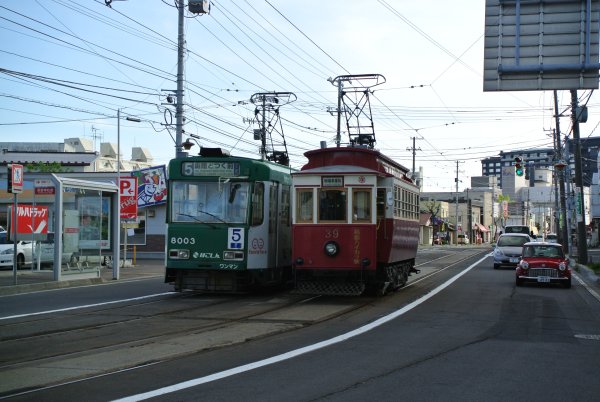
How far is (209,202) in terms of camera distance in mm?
17297

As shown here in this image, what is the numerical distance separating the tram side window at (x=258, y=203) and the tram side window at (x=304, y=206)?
0.97 meters

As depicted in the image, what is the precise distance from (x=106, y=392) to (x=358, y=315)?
25.9 feet

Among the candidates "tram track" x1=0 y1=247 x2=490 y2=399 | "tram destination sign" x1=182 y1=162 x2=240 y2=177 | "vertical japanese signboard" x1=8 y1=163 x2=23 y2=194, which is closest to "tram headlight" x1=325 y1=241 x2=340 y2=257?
"tram track" x1=0 y1=247 x2=490 y2=399

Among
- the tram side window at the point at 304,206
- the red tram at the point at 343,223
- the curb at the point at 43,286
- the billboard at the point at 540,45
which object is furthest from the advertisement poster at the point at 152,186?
the billboard at the point at 540,45

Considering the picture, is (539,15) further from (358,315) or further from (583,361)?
(583,361)

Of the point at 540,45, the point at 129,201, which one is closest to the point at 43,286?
the point at 129,201

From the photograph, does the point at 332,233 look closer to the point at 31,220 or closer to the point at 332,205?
the point at 332,205

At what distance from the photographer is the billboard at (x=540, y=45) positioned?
17.0 metres

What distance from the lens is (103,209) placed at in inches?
941

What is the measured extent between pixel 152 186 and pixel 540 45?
30.0m

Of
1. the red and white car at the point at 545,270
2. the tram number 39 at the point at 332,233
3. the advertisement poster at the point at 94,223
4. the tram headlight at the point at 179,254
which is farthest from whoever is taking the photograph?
the advertisement poster at the point at 94,223

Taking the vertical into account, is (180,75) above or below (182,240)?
above

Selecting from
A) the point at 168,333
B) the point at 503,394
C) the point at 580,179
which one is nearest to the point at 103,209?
the point at 168,333

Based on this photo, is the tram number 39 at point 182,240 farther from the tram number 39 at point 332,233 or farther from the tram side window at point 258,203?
the tram number 39 at point 332,233
